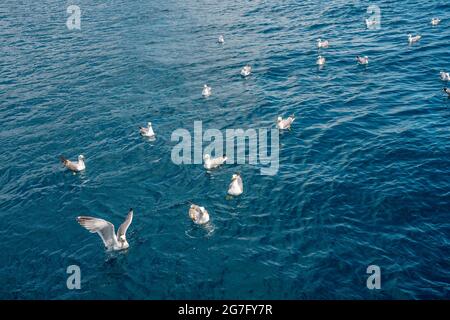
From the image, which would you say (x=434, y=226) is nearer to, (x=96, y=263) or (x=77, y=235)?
(x=96, y=263)

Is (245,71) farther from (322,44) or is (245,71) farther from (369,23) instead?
(369,23)

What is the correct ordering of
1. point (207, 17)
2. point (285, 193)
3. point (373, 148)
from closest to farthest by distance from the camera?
point (285, 193)
point (373, 148)
point (207, 17)

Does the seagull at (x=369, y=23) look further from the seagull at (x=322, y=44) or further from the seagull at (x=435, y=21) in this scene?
the seagull at (x=322, y=44)

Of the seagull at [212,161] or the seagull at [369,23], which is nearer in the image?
the seagull at [212,161]

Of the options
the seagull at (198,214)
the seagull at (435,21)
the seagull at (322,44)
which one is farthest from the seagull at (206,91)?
the seagull at (435,21)

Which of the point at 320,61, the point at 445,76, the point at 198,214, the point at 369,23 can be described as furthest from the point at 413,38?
the point at 198,214
